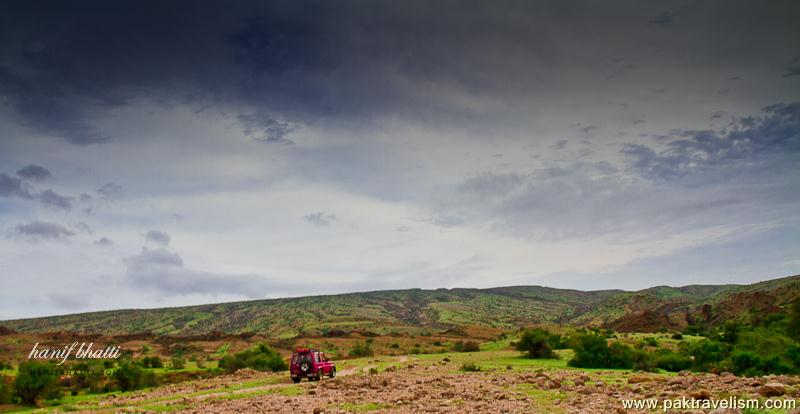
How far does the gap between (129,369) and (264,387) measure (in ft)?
54.2

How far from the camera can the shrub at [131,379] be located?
39.3 metres

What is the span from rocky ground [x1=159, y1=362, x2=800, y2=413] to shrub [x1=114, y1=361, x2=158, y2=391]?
18538mm

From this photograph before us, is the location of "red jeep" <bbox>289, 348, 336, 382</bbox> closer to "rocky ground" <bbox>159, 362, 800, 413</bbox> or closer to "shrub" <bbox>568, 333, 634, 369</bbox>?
"rocky ground" <bbox>159, 362, 800, 413</bbox>

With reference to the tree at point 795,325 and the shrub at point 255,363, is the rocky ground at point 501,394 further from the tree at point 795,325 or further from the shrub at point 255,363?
the tree at point 795,325

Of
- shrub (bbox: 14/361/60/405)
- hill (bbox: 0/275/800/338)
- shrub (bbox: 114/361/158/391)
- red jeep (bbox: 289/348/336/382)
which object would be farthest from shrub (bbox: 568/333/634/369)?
hill (bbox: 0/275/800/338)

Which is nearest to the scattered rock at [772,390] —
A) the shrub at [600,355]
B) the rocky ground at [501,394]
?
the rocky ground at [501,394]

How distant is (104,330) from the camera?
13325 cm

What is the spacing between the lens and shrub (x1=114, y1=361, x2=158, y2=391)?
39.3m

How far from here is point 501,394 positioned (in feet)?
68.3

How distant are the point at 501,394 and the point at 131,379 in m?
33.3

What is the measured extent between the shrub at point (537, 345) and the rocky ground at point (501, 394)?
23.6 meters

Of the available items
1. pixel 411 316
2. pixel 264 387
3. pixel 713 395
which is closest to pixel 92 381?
pixel 264 387

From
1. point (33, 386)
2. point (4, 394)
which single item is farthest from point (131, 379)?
point (4, 394)

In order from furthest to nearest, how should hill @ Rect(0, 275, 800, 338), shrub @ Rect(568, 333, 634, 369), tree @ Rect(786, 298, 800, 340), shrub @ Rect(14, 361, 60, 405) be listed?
hill @ Rect(0, 275, 800, 338) → tree @ Rect(786, 298, 800, 340) → shrub @ Rect(568, 333, 634, 369) → shrub @ Rect(14, 361, 60, 405)
